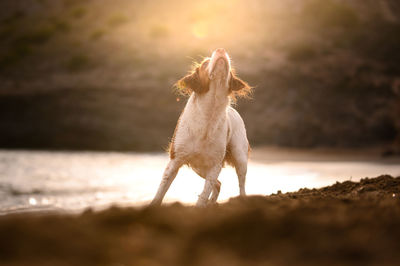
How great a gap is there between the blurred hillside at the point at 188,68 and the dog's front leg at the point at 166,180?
895 inches

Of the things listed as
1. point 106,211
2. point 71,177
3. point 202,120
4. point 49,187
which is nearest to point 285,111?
point 71,177

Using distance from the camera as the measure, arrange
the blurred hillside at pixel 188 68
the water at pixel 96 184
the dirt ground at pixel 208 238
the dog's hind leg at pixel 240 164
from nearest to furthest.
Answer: the dirt ground at pixel 208 238 → the dog's hind leg at pixel 240 164 → the water at pixel 96 184 → the blurred hillside at pixel 188 68

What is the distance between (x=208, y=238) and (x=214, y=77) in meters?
3.74

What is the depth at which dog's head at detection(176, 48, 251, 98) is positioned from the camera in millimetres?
6438

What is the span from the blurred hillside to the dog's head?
22349 millimetres

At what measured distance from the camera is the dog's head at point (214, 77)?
644cm

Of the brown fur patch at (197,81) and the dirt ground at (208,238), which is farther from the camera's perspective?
the brown fur patch at (197,81)

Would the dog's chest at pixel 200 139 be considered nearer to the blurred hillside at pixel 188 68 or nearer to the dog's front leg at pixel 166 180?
the dog's front leg at pixel 166 180

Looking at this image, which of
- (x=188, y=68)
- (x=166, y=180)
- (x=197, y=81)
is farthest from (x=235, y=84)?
(x=188, y=68)

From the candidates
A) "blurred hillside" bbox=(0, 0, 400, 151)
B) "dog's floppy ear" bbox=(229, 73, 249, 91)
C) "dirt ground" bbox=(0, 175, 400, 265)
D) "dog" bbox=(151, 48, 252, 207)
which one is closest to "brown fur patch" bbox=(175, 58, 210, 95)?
"dog" bbox=(151, 48, 252, 207)

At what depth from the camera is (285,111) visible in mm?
34062

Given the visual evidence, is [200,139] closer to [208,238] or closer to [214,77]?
[214,77]

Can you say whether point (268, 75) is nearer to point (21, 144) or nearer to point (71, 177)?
point (21, 144)

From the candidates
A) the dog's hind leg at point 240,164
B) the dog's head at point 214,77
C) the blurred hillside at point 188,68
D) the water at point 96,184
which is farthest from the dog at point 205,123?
the blurred hillside at point 188,68
